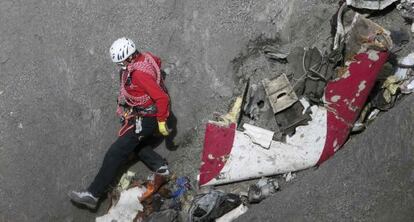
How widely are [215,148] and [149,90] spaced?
1.13 m

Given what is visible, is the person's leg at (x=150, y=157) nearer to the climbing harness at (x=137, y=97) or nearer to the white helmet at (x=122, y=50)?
the climbing harness at (x=137, y=97)

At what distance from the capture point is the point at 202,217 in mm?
7031

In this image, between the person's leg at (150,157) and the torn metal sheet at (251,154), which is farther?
the person's leg at (150,157)

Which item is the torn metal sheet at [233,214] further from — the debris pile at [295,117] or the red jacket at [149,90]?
the red jacket at [149,90]

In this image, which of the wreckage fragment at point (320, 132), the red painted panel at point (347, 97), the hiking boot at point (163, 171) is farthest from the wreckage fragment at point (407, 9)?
the hiking boot at point (163, 171)

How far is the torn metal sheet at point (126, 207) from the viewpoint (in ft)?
25.6

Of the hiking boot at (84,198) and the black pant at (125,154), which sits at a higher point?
the black pant at (125,154)

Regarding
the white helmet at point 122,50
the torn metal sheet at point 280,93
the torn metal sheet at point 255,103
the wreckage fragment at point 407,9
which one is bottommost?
the torn metal sheet at point 255,103

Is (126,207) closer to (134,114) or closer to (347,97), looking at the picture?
(134,114)

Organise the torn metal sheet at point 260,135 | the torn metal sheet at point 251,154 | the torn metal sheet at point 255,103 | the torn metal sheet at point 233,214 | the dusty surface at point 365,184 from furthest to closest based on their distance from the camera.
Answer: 1. the torn metal sheet at point 255,103
2. the torn metal sheet at point 260,135
3. the torn metal sheet at point 251,154
4. the torn metal sheet at point 233,214
5. the dusty surface at point 365,184

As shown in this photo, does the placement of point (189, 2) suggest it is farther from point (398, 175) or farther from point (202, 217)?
point (398, 175)

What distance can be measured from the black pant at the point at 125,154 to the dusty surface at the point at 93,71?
1.25 feet

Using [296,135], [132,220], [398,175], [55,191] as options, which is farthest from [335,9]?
[55,191]

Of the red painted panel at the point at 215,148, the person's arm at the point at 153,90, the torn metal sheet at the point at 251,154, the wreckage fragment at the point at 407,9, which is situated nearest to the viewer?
the person's arm at the point at 153,90
